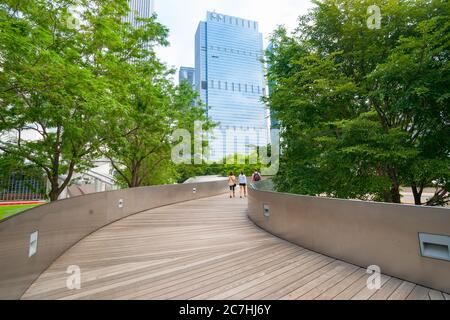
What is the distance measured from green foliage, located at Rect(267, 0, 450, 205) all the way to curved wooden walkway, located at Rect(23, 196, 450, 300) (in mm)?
3384

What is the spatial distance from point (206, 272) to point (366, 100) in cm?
762

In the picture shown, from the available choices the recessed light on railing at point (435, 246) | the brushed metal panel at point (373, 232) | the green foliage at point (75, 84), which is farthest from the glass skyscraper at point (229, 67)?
the recessed light on railing at point (435, 246)

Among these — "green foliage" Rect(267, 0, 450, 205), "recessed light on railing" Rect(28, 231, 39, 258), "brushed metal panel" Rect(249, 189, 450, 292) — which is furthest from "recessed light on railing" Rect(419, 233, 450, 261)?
"recessed light on railing" Rect(28, 231, 39, 258)

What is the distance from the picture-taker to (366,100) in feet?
25.5

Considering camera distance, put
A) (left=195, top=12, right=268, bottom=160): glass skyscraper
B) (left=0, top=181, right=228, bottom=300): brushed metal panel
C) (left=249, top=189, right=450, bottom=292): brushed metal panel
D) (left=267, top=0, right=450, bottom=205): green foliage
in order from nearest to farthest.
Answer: (left=0, top=181, right=228, bottom=300): brushed metal panel
(left=249, top=189, right=450, bottom=292): brushed metal panel
(left=267, top=0, right=450, bottom=205): green foliage
(left=195, top=12, right=268, bottom=160): glass skyscraper

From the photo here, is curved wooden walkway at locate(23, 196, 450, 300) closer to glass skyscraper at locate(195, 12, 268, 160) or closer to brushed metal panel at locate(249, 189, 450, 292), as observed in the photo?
brushed metal panel at locate(249, 189, 450, 292)

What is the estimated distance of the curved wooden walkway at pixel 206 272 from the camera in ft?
9.63

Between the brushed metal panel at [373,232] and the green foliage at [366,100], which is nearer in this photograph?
the brushed metal panel at [373,232]

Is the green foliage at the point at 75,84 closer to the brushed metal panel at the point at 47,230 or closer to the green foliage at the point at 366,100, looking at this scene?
the brushed metal panel at the point at 47,230

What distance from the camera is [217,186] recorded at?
20.1 metres

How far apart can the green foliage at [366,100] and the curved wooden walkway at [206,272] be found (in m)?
3.38

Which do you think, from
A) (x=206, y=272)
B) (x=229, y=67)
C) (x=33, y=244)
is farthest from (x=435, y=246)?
(x=229, y=67)

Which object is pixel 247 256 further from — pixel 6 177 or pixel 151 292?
pixel 6 177

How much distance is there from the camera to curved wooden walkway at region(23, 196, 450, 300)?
9.63 ft
